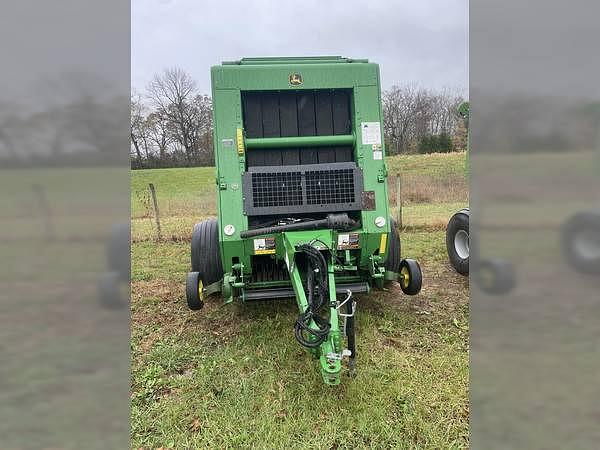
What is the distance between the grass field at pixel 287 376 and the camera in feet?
9.86

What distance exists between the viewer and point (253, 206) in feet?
14.0

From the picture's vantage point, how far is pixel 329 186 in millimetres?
4352

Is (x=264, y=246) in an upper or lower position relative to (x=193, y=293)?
upper

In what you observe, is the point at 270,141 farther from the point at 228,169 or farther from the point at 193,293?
the point at 193,293

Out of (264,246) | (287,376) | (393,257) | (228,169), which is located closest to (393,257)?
(393,257)

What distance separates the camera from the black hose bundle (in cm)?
313
